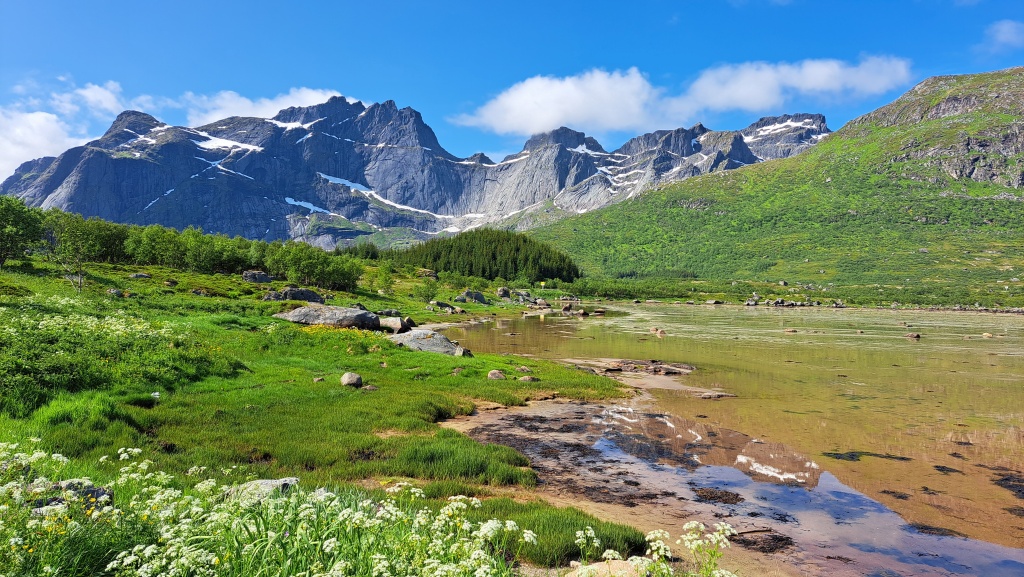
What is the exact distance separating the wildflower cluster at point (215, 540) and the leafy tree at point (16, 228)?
221ft

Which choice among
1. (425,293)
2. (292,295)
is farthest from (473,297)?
(292,295)

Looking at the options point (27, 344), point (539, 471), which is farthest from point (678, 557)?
point (27, 344)

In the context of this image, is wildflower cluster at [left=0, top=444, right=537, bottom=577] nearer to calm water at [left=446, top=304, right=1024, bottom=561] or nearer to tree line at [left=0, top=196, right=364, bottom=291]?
calm water at [left=446, top=304, right=1024, bottom=561]

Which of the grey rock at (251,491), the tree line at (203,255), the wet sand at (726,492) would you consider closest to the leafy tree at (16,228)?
the tree line at (203,255)

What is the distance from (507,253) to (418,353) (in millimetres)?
169368

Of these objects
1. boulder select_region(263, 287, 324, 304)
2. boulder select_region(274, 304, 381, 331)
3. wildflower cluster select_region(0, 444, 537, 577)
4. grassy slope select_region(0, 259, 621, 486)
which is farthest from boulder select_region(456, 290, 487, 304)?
wildflower cluster select_region(0, 444, 537, 577)

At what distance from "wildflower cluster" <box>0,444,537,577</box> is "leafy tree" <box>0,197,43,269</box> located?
67343mm

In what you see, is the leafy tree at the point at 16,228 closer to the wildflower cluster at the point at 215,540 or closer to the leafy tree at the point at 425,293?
the leafy tree at the point at 425,293

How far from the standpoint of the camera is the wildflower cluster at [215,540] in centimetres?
439

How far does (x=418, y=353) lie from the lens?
31.0m

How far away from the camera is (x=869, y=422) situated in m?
20.9

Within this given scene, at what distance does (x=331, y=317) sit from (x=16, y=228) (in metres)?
42.2

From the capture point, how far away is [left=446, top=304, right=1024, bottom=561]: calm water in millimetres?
12727

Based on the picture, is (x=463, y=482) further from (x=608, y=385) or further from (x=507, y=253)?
(x=507, y=253)
